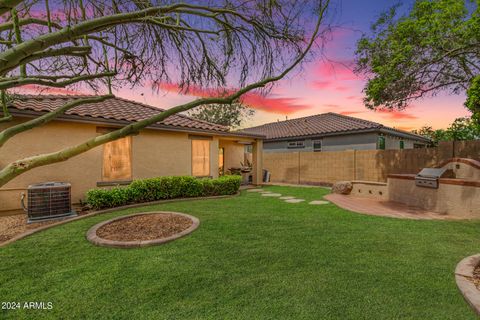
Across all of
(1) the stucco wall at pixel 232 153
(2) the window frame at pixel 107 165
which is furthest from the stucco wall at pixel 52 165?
(1) the stucco wall at pixel 232 153

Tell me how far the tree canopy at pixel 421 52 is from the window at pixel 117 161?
10.0m

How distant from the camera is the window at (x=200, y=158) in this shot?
37.8 ft

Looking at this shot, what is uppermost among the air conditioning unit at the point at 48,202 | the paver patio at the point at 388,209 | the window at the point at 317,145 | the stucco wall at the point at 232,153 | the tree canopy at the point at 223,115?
the tree canopy at the point at 223,115

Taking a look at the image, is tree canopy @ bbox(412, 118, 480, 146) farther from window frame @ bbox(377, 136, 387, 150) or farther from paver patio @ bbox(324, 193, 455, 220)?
paver patio @ bbox(324, 193, 455, 220)

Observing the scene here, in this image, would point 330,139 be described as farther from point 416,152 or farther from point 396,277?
point 396,277

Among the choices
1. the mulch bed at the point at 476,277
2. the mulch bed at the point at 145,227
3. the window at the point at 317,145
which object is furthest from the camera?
the window at the point at 317,145

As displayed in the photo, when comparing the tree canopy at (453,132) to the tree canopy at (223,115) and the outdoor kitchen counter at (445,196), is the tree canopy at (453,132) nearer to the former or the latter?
the outdoor kitchen counter at (445,196)

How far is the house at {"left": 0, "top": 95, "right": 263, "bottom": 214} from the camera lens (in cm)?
701

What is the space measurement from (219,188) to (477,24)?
10.4 meters

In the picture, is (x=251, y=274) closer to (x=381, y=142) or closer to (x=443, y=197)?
(x=443, y=197)

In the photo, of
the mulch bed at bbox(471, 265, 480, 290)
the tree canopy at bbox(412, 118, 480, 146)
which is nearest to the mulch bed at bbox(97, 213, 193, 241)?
the mulch bed at bbox(471, 265, 480, 290)

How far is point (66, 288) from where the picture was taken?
2.96 metres

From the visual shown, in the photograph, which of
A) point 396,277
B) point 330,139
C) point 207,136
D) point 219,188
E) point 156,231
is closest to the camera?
point 396,277

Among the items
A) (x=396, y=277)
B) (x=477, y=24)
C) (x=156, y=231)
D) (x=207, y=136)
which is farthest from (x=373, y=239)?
(x=207, y=136)
